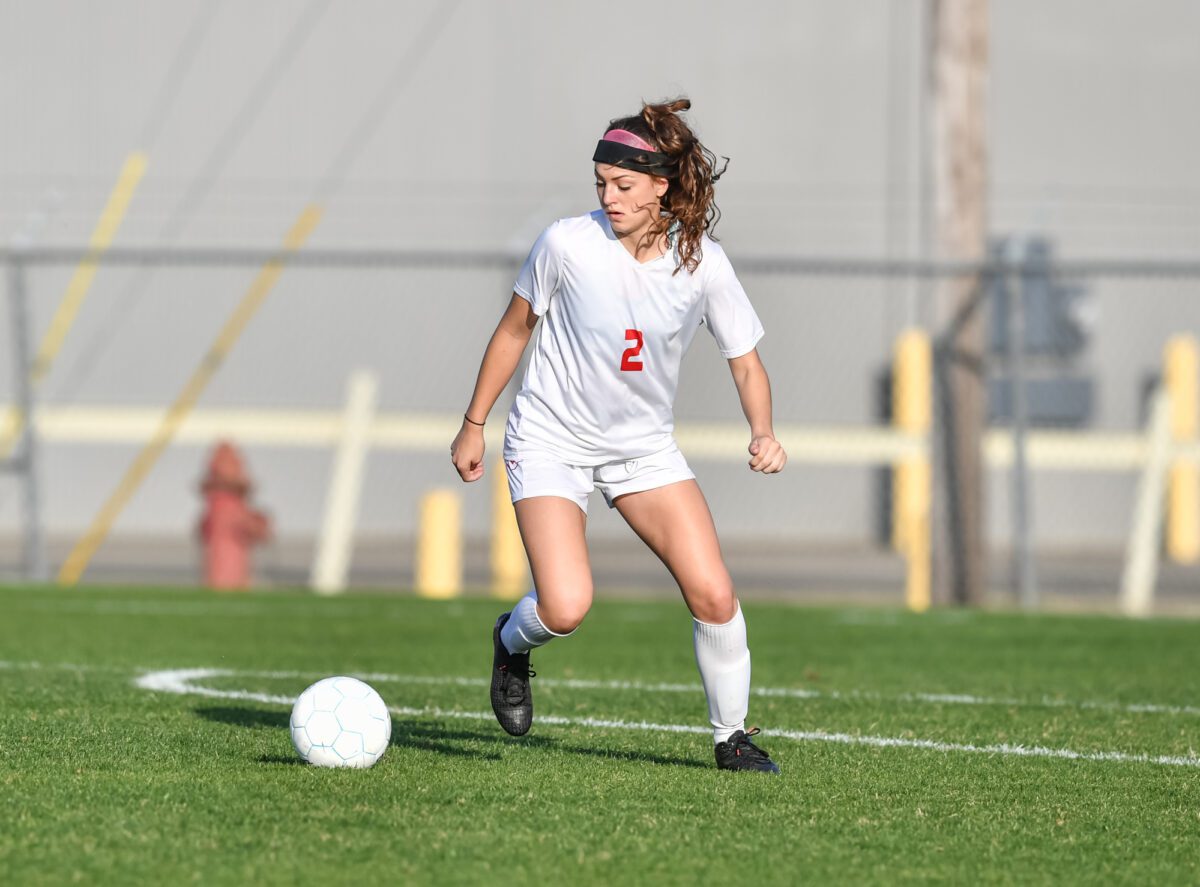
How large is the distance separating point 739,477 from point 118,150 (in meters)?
7.47

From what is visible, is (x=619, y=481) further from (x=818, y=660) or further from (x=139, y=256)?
(x=139, y=256)

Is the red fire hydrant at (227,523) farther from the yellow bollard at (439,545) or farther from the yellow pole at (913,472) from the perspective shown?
the yellow pole at (913,472)

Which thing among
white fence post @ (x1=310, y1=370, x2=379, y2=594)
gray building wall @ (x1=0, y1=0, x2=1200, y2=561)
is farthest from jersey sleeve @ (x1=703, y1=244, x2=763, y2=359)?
gray building wall @ (x1=0, y1=0, x2=1200, y2=561)

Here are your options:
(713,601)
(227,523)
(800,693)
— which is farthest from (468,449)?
(227,523)

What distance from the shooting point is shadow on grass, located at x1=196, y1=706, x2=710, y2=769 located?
5695 millimetres

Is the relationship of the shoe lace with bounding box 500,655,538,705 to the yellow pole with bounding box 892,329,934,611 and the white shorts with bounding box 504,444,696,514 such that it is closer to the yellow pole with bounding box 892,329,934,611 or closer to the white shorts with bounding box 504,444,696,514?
the white shorts with bounding box 504,444,696,514

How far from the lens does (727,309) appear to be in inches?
215

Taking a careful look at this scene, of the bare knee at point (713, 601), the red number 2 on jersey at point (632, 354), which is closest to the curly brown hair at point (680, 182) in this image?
the red number 2 on jersey at point (632, 354)

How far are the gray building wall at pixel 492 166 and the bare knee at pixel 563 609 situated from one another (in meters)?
12.7

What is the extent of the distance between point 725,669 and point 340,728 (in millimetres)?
1156

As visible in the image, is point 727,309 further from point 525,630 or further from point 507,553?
point 507,553

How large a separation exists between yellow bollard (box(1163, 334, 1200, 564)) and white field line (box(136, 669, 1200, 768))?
12.8 meters

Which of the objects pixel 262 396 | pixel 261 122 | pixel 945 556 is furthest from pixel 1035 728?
pixel 261 122

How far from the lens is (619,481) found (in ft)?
18.1
